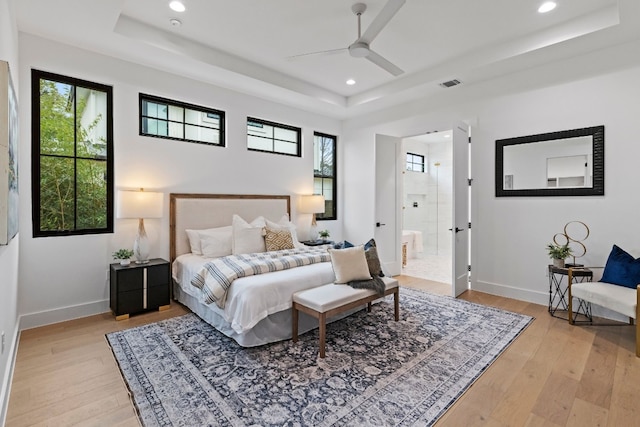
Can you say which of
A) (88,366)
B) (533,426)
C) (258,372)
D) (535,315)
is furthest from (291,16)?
(535,315)

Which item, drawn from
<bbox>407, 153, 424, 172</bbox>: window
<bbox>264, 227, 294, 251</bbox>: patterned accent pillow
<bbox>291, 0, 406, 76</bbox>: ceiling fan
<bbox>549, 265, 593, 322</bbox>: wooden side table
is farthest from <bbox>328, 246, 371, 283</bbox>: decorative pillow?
<bbox>407, 153, 424, 172</bbox>: window

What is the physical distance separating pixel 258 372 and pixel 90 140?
313 cm

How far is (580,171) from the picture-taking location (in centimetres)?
357

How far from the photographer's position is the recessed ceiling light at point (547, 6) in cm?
279

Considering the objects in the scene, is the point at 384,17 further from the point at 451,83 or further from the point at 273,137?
the point at 273,137

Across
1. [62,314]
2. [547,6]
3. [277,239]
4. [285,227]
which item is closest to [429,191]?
[285,227]

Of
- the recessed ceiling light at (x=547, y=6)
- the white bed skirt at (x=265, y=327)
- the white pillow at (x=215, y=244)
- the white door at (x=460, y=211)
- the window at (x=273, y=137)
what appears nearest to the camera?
the white bed skirt at (x=265, y=327)

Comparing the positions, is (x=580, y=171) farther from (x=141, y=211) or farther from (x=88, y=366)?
(x=88, y=366)

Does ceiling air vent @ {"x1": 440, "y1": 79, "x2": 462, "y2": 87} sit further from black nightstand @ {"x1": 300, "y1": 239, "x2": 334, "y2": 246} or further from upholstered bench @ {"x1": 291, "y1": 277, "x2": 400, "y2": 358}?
upholstered bench @ {"x1": 291, "y1": 277, "x2": 400, "y2": 358}

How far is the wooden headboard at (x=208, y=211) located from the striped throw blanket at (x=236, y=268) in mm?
1025

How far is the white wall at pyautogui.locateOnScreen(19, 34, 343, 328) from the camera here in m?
3.10

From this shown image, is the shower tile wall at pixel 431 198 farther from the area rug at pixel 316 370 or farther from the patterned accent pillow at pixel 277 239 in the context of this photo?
the area rug at pixel 316 370

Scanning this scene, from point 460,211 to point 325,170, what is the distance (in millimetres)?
2684

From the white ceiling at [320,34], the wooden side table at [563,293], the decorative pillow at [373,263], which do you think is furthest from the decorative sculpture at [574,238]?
the decorative pillow at [373,263]
